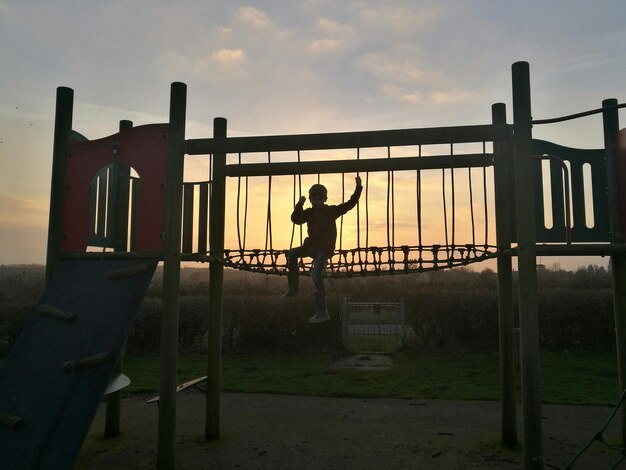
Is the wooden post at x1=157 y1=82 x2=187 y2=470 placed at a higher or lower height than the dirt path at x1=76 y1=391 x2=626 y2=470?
higher

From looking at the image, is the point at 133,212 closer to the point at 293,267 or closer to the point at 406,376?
the point at 293,267

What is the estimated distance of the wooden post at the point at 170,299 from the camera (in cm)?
425

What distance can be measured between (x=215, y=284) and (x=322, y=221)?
151 cm

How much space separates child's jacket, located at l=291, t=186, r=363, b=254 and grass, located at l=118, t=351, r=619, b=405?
3.55 meters

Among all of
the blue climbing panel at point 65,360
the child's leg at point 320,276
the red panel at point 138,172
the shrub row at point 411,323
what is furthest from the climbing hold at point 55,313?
the shrub row at point 411,323

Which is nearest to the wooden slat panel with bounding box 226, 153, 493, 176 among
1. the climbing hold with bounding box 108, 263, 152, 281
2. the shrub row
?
the climbing hold with bounding box 108, 263, 152, 281

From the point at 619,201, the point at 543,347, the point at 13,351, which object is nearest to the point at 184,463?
the point at 13,351

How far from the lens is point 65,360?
12.9 ft

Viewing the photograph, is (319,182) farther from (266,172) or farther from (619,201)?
(619,201)

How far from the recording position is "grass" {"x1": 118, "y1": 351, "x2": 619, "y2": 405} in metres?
7.88

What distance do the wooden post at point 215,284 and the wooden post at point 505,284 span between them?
3161 mm

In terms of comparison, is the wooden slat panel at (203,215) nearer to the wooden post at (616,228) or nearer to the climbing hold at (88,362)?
the climbing hold at (88,362)

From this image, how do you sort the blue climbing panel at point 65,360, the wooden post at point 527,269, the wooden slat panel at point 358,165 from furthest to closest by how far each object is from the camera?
the wooden slat panel at point 358,165
the wooden post at point 527,269
the blue climbing panel at point 65,360

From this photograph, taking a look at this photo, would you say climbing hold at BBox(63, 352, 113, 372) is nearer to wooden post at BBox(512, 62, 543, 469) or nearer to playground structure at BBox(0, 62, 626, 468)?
playground structure at BBox(0, 62, 626, 468)
